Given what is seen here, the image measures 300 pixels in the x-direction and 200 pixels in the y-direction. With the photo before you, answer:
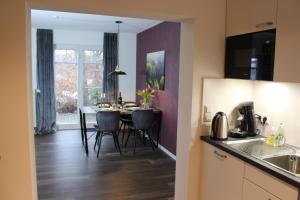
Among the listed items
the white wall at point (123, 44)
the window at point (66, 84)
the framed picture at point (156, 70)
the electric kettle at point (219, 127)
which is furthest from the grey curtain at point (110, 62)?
the electric kettle at point (219, 127)

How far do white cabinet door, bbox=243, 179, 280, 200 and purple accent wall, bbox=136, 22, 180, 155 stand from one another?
2.72 m

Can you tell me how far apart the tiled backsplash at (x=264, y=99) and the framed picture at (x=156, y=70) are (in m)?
2.62

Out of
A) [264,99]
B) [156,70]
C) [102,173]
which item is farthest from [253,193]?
[156,70]

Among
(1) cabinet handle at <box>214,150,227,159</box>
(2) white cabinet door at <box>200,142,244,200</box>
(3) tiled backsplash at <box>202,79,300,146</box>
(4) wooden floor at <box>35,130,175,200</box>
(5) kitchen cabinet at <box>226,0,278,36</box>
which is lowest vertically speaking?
(4) wooden floor at <box>35,130,175,200</box>

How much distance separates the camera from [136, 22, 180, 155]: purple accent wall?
461cm

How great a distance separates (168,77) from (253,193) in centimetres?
327

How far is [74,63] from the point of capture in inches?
263

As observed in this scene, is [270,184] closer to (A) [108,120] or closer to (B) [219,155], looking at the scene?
(B) [219,155]

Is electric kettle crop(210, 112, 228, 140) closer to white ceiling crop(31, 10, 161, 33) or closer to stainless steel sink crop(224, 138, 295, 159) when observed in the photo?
stainless steel sink crop(224, 138, 295, 159)

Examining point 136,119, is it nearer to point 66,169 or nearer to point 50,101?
point 66,169

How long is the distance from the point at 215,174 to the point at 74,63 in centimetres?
528

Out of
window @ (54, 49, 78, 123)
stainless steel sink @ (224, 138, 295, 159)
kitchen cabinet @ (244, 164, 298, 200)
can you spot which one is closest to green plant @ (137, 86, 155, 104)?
window @ (54, 49, 78, 123)

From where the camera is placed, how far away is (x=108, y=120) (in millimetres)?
4703

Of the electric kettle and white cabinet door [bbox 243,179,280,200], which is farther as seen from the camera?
the electric kettle
